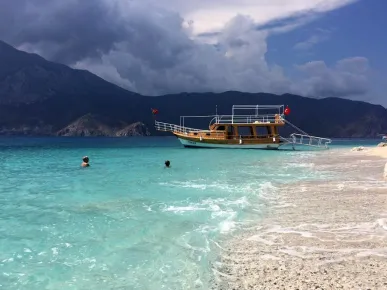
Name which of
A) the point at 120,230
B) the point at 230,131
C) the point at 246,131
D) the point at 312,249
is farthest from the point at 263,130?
the point at 312,249

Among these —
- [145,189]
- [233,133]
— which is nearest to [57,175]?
[145,189]

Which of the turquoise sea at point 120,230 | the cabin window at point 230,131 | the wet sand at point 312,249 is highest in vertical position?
the cabin window at point 230,131

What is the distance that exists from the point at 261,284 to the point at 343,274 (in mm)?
1707

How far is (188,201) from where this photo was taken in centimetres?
1515

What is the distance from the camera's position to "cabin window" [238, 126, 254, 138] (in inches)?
2263

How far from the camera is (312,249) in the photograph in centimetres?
862

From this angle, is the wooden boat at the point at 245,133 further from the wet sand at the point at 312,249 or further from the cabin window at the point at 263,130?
the wet sand at the point at 312,249

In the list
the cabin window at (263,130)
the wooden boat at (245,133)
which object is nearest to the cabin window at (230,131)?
the wooden boat at (245,133)

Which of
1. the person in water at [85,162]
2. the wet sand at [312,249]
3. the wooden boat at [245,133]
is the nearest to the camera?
the wet sand at [312,249]

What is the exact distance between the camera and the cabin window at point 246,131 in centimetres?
5747

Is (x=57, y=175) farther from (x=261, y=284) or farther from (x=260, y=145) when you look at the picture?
(x=260, y=145)

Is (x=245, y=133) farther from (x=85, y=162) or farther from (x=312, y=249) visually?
(x=312, y=249)

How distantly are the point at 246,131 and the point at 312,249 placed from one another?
50015 millimetres

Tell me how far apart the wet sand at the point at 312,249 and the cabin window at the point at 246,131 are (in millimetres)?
42920
